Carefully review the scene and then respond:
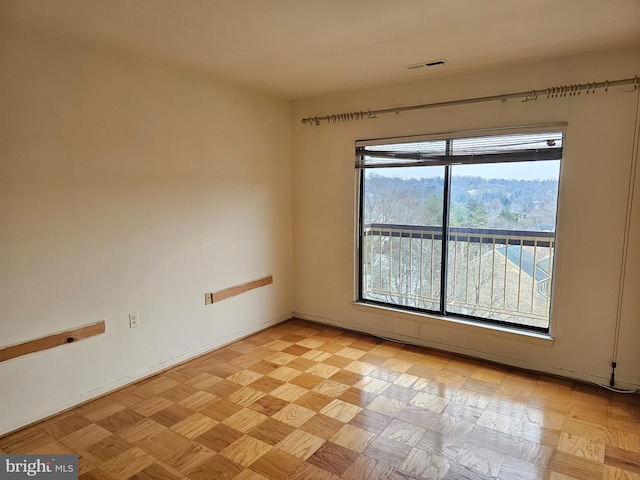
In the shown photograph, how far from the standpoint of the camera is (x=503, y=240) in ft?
10.8

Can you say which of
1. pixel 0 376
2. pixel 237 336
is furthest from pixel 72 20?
pixel 237 336

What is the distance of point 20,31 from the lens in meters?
2.26

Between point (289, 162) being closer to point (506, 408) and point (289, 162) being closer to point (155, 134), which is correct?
point (155, 134)

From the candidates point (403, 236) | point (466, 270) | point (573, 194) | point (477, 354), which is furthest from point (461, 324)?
point (573, 194)

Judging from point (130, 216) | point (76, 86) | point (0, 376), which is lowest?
point (0, 376)

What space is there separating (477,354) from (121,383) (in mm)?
2668

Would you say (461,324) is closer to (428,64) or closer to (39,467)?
(428,64)

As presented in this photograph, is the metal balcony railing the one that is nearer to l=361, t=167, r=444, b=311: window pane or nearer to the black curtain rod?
l=361, t=167, r=444, b=311: window pane

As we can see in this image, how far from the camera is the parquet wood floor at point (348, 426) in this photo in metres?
Answer: 2.03

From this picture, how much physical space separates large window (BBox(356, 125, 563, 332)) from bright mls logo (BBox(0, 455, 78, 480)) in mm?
2615

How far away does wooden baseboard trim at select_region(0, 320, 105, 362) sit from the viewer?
2295mm

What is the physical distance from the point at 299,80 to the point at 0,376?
2.81 metres

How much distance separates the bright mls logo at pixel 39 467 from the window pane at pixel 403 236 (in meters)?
2.63

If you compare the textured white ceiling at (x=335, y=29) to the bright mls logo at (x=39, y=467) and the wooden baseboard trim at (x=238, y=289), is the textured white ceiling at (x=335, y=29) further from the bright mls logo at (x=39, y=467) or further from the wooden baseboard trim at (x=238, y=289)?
the bright mls logo at (x=39, y=467)
